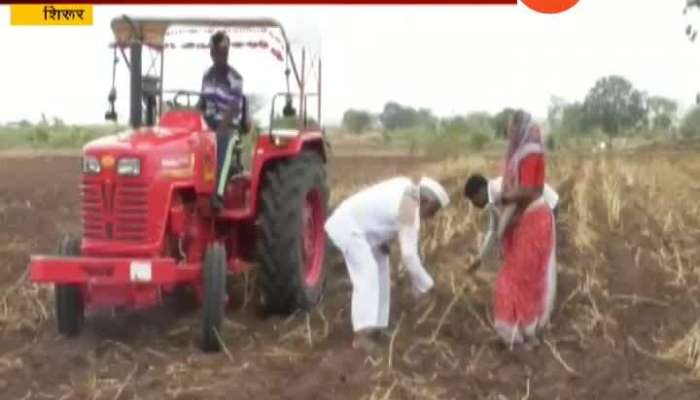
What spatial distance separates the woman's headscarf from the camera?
9203mm

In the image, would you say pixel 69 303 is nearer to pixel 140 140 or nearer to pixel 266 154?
pixel 140 140

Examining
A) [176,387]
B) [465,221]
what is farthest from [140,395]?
[465,221]

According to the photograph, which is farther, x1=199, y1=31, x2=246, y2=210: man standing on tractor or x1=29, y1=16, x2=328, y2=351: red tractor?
x1=199, y1=31, x2=246, y2=210: man standing on tractor

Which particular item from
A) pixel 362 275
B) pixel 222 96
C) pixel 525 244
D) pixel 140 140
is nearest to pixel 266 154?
pixel 222 96

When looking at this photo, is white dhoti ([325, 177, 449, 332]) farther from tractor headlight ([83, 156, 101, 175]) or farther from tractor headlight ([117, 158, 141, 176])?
tractor headlight ([83, 156, 101, 175])

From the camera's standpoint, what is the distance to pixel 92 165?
30.7 feet

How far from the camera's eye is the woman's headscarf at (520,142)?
9203mm

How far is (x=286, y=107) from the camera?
10672 mm

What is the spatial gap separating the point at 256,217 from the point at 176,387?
2.09 metres

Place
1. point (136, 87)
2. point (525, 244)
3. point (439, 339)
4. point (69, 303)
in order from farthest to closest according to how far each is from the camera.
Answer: point (136, 87)
point (69, 303)
point (439, 339)
point (525, 244)

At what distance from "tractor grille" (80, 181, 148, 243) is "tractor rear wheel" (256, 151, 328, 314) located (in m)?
0.98

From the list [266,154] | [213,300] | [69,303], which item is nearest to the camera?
[213,300]

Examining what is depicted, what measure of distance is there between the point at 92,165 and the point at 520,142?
2.89 metres

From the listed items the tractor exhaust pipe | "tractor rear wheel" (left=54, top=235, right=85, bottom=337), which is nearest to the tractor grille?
"tractor rear wheel" (left=54, top=235, right=85, bottom=337)
